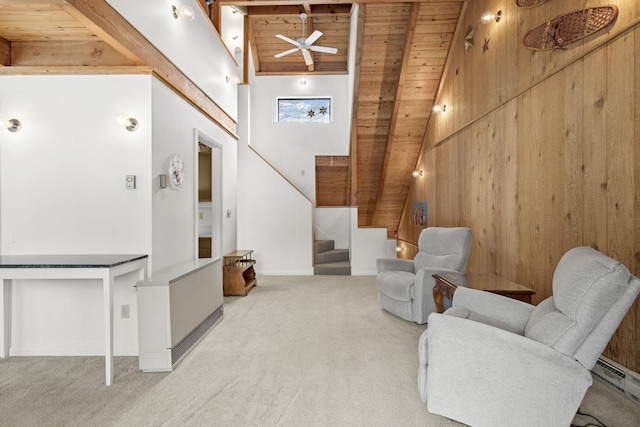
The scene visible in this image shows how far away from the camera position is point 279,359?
2717 mm

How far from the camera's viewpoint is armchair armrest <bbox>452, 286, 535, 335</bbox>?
2047 mm

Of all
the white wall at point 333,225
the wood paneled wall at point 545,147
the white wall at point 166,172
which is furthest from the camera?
the white wall at point 333,225

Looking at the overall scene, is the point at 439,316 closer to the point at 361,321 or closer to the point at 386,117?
the point at 361,321

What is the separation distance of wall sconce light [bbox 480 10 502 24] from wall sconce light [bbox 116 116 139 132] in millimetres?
3676

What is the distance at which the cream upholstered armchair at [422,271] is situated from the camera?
340 centimetres

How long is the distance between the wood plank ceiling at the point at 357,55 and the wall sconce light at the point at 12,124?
0.40 m

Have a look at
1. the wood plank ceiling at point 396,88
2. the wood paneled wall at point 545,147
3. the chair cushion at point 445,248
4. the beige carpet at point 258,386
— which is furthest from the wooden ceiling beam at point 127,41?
the wood paneled wall at point 545,147

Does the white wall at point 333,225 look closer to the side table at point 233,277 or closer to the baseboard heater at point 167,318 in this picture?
the side table at point 233,277

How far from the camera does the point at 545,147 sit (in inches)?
112

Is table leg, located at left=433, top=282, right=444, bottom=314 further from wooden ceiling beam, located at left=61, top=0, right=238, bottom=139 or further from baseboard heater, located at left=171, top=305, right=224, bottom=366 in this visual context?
wooden ceiling beam, located at left=61, top=0, right=238, bottom=139

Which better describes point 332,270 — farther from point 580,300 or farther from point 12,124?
point 580,300

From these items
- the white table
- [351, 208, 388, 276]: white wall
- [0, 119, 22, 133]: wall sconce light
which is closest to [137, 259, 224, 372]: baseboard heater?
the white table

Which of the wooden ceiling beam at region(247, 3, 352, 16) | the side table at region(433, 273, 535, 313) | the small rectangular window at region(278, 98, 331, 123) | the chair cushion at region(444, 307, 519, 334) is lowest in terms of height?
the chair cushion at region(444, 307, 519, 334)

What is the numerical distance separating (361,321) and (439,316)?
188cm
